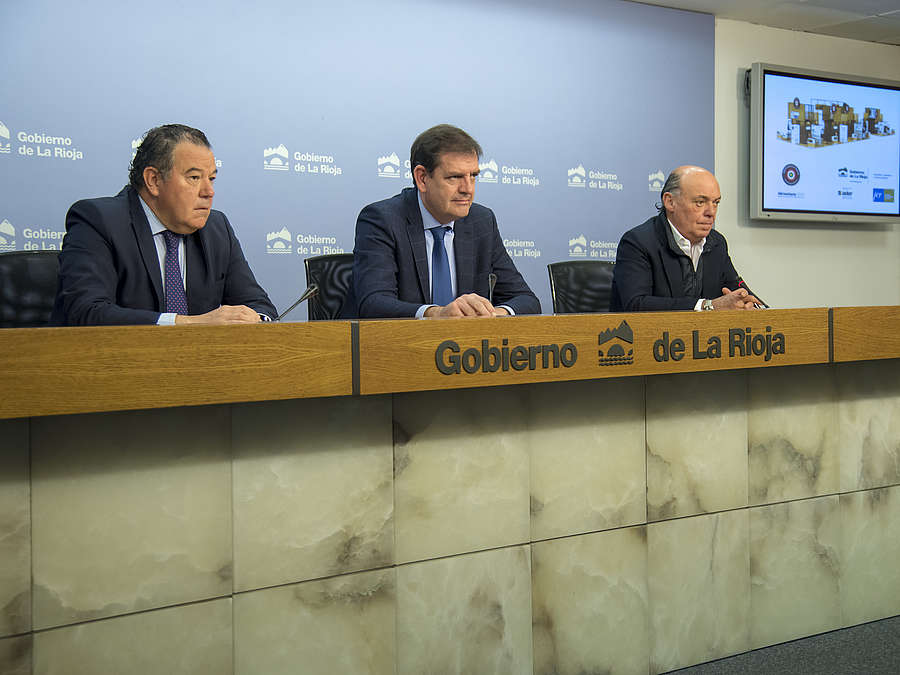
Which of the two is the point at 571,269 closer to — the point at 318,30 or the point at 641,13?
the point at 318,30

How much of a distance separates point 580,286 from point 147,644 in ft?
7.32

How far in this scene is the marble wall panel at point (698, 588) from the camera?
6.24ft

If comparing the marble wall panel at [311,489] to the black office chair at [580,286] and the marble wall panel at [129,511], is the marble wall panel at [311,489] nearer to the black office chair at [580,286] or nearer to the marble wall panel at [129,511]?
the marble wall panel at [129,511]

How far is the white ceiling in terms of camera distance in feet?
15.4

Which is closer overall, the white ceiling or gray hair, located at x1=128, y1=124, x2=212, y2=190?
gray hair, located at x1=128, y1=124, x2=212, y2=190

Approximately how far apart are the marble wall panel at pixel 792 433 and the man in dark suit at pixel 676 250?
0.87 metres

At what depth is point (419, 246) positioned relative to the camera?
8.66 ft

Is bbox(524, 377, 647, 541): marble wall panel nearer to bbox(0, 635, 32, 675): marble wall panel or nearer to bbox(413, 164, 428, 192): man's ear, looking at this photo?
bbox(0, 635, 32, 675): marble wall panel

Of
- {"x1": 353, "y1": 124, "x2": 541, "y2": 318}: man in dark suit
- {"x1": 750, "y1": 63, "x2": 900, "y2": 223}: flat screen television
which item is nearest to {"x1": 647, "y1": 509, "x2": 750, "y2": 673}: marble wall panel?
{"x1": 353, "y1": 124, "x2": 541, "y2": 318}: man in dark suit

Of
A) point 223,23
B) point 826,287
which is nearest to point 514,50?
point 223,23

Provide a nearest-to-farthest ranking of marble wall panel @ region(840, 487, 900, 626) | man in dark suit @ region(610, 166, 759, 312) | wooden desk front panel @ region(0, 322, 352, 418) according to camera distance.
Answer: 1. wooden desk front panel @ region(0, 322, 352, 418)
2. marble wall panel @ region(840, 487, 900, 626)
3. man in dark suit @ region(610, 166, 759, 312)

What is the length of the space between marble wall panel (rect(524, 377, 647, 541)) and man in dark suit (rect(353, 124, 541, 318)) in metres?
0.73

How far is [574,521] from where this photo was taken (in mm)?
1812

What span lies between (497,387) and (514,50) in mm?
3118
